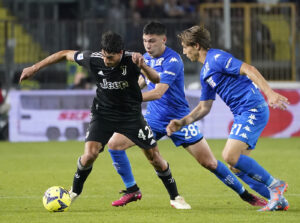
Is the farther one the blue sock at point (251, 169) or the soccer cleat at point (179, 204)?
the soccer cleat at point (179, 204)

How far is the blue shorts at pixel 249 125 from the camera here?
26.7 ft

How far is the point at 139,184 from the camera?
11.0 m

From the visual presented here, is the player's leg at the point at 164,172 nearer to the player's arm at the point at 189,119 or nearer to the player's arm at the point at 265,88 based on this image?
the player's arm at the point at 189,119

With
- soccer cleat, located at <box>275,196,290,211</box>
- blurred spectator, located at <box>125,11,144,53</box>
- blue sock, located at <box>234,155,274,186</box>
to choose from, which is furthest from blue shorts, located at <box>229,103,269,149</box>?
blurred spectator, located at <box>125,11,144,53</box>

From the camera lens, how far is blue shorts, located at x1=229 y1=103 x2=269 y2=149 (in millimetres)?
8148

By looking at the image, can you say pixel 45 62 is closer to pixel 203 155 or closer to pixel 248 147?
pixel 203 155

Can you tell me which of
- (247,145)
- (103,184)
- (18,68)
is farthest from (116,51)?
(18,68)

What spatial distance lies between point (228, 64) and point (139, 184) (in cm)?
341

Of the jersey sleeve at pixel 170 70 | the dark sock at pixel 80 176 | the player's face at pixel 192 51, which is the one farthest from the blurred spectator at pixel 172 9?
the dark sock at pixel 80 176

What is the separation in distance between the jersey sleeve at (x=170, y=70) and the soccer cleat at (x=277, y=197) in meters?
1.67

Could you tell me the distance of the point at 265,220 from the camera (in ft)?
25.2

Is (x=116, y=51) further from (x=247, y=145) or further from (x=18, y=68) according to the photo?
(x=18, y=68)

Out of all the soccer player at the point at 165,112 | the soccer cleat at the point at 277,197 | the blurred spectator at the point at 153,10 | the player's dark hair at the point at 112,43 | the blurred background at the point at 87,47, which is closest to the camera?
the player's dark hair at the point at 112,43

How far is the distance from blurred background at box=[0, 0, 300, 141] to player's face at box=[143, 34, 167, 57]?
9200 millimetres
